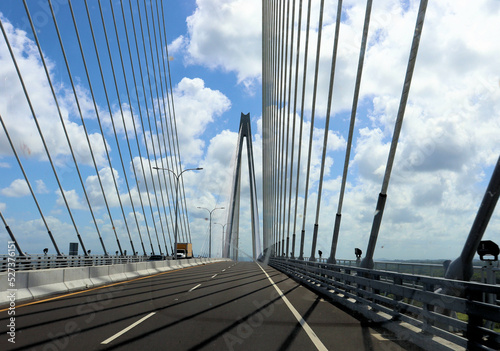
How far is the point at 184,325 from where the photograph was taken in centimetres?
803

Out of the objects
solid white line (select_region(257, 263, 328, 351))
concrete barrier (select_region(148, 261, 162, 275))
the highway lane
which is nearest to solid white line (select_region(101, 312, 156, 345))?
the highway lane

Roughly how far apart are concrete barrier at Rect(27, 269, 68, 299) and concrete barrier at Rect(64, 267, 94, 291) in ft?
1.12

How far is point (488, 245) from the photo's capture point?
24.4 ft

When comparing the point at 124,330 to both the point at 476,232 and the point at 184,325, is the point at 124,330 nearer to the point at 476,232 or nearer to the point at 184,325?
the point at 184,325

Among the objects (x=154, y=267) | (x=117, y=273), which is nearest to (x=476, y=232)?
(x=117, y=273)

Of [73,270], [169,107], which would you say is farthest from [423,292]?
[169,107]

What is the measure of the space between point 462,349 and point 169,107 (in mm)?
39329

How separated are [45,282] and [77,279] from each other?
2358mm

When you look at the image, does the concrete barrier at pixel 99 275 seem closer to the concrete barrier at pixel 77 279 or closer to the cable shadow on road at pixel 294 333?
the concrete barrier at pixel 77 279

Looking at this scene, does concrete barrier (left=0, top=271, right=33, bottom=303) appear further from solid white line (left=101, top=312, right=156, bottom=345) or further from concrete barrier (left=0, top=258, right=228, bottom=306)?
solid white line (left=101, top=312, right=156, bottom=345)

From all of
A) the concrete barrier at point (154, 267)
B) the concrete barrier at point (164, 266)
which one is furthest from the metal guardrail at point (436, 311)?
the concrete barrier at point (164, 266)

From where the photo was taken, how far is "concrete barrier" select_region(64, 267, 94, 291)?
14.3 m

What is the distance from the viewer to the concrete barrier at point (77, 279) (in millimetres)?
14322

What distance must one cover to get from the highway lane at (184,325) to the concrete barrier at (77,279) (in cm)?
234
